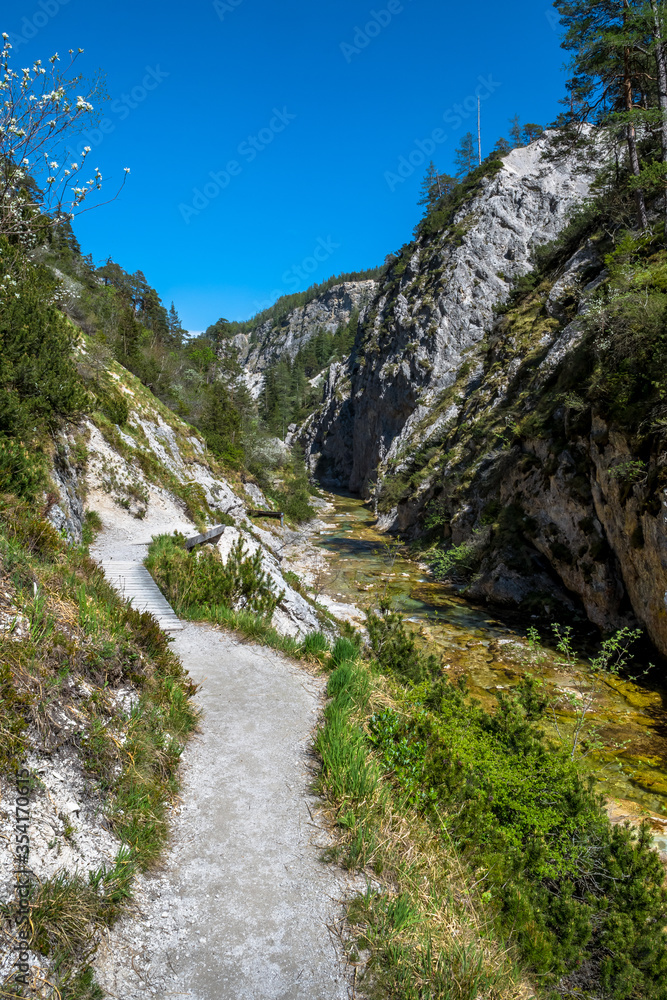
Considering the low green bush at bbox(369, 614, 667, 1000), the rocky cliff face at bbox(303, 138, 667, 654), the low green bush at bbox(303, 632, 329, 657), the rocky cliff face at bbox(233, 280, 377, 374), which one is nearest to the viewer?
the low green bush at bbox(369, 614, 667, 1000)

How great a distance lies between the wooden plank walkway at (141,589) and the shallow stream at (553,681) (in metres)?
5.96

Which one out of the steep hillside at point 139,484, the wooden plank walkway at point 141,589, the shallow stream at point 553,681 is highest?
the steep hillside at point 139,484

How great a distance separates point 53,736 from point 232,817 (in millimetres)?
1542

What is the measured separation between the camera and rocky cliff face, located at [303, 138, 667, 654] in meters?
14.3

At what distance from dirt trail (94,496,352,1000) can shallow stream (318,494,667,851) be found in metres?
4.36

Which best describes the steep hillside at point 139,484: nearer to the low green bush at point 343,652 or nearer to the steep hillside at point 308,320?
the low green bush at point 343,652

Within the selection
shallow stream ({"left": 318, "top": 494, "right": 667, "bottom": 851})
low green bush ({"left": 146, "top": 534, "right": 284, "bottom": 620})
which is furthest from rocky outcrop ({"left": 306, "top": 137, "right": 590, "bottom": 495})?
low green bush ({"left": 146, "top": 534, "right": 284, "bottom": 620})

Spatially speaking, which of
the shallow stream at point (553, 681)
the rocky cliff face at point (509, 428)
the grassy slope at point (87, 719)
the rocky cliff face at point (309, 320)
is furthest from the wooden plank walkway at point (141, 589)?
the rocky cliff face at point (309, 320)

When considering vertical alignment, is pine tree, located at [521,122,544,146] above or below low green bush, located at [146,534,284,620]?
above

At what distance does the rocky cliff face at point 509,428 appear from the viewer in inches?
564

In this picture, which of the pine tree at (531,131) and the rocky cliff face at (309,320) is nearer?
the pine tree at (531,131)

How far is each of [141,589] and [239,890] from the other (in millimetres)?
6234

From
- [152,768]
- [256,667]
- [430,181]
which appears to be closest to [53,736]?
[152,768]

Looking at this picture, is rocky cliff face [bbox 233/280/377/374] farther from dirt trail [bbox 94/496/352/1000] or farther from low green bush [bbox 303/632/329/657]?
dirt trail [bbox 94/496/352/1000]
